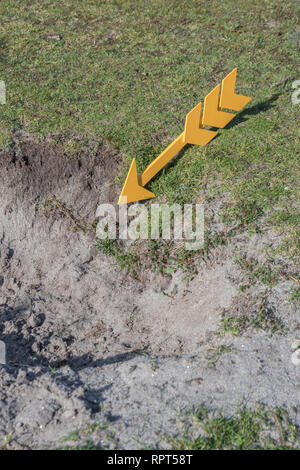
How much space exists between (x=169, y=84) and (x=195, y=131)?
176cm

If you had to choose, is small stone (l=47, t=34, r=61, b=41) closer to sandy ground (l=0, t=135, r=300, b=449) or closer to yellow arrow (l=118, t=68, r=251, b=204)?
sandy ground (l=0, t=135, r=300, b=449)

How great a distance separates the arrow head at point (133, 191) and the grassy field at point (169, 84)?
231 millimetres

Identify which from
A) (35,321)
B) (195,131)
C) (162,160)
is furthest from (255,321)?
(195,131)

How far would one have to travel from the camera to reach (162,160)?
629cm

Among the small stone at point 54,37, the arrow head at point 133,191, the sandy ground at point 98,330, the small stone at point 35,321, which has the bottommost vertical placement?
the small stone at point 35,321

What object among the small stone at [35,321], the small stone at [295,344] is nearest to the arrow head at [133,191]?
the small stone at [35,321]

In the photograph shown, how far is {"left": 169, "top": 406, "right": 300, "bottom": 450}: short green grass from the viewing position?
3.79 metres

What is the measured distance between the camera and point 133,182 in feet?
19.5

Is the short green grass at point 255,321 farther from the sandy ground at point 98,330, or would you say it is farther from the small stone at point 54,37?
the small stone at point 54,37

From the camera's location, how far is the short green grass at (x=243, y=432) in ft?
12.4

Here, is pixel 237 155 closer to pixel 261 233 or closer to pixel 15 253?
pixel 261 233

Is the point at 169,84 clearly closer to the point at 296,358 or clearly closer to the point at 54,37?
the point at 54,37
